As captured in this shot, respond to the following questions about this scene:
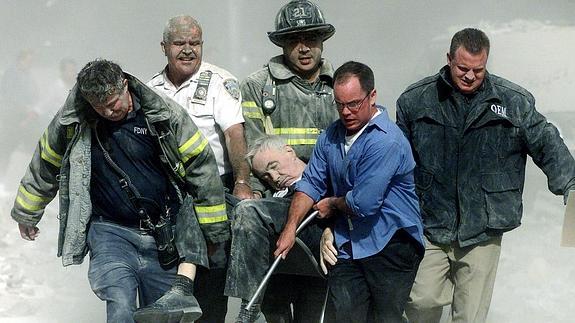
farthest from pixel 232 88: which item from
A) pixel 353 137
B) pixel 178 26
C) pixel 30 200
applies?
pixel 30 200

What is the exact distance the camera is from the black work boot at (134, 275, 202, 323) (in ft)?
16.6

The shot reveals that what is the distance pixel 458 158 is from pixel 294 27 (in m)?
1.13

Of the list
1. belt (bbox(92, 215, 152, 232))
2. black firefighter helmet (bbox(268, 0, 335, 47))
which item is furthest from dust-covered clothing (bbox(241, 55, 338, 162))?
belt (bbox(92, 215, 152, 232))

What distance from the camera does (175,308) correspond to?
5234 millimetres

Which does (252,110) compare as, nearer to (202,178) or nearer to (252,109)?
(252,109)

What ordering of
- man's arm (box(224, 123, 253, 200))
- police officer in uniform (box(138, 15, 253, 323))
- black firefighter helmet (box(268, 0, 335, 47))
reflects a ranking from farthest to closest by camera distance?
black firefighter helmet (box(268, 0, 335, 47))
police officer in uniform (box(138, 15, 253, 323))
man's arm (box(224, 123, 253, 200))

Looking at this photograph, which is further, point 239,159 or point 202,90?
point 202,90

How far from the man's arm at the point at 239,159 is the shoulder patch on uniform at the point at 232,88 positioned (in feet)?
0.53

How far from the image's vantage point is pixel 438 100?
5.69 m

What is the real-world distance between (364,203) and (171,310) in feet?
3.26

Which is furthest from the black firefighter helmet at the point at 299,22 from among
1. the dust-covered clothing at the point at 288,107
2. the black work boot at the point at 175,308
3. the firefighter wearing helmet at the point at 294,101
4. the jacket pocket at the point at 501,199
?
the black work boot at the point at 175,308

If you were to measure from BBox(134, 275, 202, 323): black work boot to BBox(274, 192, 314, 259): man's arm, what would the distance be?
1.55 feet

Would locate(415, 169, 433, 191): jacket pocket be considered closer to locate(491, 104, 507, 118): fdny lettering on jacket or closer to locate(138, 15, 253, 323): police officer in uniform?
locate(491, 104, 507, 118): fdny lettering on jacket

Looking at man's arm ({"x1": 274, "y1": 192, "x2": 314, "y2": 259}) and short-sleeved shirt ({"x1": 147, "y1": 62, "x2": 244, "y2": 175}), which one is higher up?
short-sleeved shirt ({"x1": 147, "y1": 62, "x2": 244, "y2": 175})
